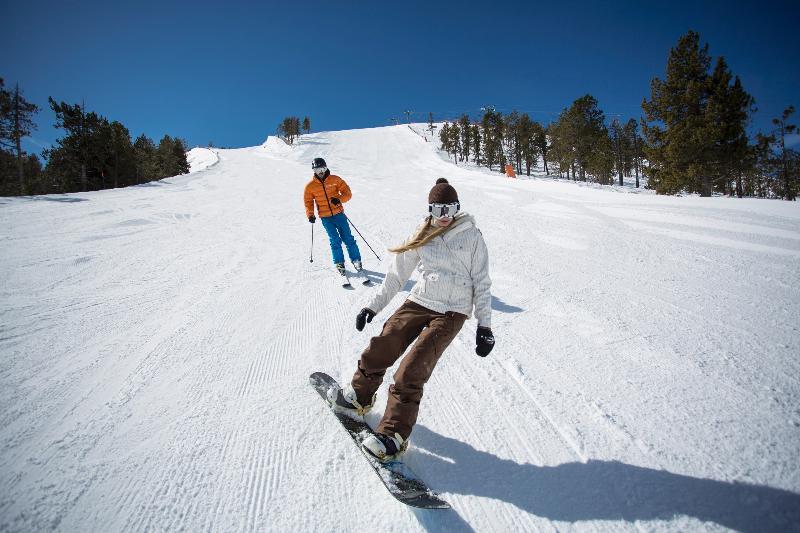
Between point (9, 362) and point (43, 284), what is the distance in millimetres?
2596

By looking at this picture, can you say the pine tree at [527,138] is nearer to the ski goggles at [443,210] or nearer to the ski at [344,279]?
the ski at [344,279]

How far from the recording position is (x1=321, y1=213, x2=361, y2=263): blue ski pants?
581 centimetres

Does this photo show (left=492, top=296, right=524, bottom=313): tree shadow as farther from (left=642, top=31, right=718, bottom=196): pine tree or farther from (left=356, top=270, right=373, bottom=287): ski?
(left=642, top=31, right=718, bottom=196): pine tree

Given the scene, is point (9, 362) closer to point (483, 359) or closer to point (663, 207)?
point (483, 359)

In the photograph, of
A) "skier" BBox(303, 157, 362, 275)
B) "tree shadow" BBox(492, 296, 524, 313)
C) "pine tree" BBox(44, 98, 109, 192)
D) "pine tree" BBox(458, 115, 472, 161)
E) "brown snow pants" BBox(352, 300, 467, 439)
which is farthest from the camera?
"pine tree" BBox(458, 115, 472, 161)

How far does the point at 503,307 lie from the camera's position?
4254 mm

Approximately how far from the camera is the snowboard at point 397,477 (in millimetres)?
1841

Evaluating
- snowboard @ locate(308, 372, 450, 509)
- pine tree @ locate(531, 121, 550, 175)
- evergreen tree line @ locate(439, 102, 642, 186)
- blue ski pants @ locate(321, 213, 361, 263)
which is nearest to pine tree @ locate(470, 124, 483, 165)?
evergreen tree line @ locate(439, 102, 642, 186)

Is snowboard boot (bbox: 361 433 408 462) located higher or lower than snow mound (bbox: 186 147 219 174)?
lower

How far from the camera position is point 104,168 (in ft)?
83.6

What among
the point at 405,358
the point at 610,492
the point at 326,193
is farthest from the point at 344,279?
the point at 610,492

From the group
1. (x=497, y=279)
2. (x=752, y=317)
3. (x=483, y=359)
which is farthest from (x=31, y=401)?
(x=752, y=317)

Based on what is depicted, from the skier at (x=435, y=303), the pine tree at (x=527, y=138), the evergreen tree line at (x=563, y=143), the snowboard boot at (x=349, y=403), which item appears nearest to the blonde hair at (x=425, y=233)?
the skier at (x=435, y=303)

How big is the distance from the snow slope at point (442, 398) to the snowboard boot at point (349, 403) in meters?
0.12
